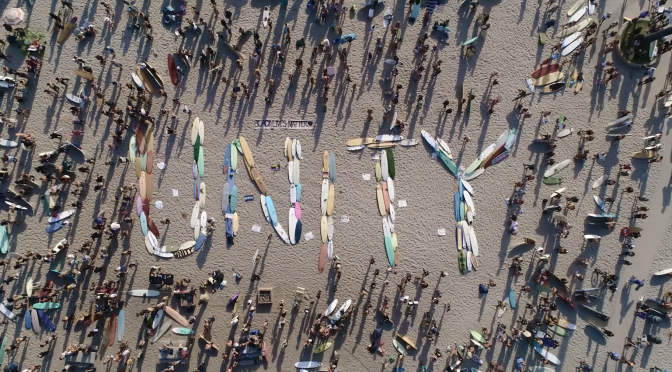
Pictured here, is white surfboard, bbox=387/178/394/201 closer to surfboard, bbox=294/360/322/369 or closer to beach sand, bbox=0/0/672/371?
beach sand, bbox=0/0/672/371

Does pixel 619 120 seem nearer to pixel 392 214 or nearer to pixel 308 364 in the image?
pixel 392 214

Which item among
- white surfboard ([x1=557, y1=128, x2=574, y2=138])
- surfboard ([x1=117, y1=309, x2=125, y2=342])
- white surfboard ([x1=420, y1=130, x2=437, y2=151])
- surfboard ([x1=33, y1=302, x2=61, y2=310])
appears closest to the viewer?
surfboard ([x1=33, y1=302, x2=61, y2=310])

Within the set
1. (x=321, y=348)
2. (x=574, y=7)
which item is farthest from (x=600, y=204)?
(x=321, y=348)

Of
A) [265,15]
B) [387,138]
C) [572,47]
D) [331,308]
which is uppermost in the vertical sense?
[572,47]

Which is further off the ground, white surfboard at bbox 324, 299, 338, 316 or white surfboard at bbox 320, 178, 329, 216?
white surfboard at bbox 320, 178, 329, 216

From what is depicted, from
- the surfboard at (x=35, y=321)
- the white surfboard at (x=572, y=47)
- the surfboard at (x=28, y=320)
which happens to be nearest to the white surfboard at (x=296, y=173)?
the surfboard at (x=35, y=321)

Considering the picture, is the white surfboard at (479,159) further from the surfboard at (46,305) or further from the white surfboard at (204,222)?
the surfboard at (46,305)

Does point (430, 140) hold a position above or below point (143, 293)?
above

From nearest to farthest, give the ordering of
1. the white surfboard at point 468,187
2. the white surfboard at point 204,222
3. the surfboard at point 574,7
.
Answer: the white surfboard at point 204,222 → the white surfboard at point 468,187 → the surfboard at point 574,7

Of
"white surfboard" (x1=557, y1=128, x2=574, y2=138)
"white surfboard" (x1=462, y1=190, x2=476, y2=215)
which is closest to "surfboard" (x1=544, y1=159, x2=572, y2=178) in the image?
"white surfboard" (x1=557, y1=128, x2=574, y2=138)
